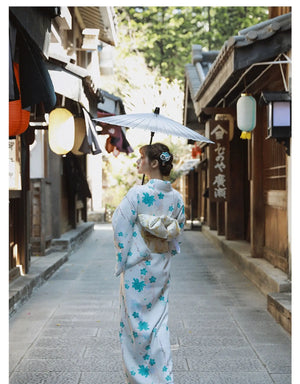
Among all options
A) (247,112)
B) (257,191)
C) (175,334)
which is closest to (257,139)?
(257,191)

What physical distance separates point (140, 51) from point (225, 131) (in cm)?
2554

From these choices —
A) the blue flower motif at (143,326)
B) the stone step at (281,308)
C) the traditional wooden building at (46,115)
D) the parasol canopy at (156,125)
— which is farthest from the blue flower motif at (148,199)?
the stone step at (281,308)

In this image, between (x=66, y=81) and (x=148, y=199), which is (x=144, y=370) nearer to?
(x=148, y=199)

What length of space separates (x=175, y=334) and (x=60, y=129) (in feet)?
11.7

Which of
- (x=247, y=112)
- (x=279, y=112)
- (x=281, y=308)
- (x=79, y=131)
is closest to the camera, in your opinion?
(x=281, y=308)

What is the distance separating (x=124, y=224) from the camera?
4723 millimetres

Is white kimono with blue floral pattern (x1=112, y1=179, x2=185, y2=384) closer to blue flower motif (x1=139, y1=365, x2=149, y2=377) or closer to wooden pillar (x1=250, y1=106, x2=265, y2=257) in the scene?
blue flower motif (x1=139, y1=365, x2=149, y2=377)

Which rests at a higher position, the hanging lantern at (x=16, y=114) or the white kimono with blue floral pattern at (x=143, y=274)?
the hanging lantern at (x=16, y=114)

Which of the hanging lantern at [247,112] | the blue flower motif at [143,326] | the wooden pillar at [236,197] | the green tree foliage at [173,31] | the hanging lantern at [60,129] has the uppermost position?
the green tree foliage at [173,31]

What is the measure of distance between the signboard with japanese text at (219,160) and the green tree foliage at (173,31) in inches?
862

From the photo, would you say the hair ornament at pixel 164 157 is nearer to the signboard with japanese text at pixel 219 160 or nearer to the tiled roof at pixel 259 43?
the tiled roof at pixel 259 43

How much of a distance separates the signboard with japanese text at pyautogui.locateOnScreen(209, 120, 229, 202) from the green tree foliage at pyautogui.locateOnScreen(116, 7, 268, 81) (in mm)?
21902

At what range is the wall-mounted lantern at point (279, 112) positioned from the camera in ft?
24.5
